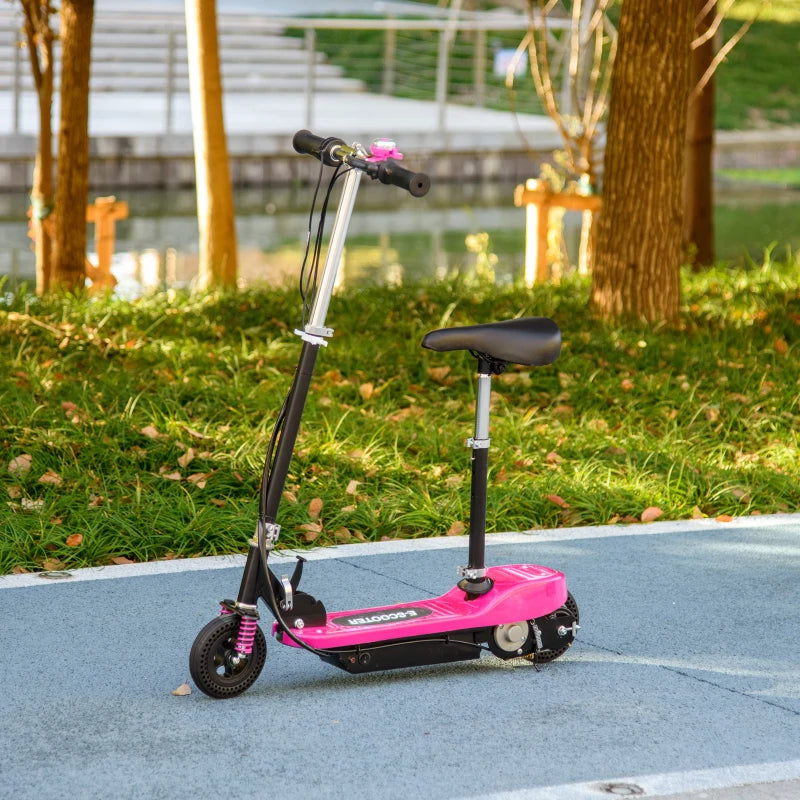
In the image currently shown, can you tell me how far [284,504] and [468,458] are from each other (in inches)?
40.3

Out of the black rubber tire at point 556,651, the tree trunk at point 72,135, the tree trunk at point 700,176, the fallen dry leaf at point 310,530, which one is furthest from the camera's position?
the tree trunk at point 700,176

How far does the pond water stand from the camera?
12.9 meters

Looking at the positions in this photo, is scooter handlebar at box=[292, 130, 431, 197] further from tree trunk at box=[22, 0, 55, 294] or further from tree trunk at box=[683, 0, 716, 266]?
tree trunk at box=[683, 0, 716, 266]

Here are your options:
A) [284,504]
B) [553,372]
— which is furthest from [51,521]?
[553,372]

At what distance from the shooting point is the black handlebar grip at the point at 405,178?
10.8 feet

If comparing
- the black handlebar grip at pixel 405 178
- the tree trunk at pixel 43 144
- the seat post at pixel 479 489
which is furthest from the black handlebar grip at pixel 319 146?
the tree trunk at pixel 43 144

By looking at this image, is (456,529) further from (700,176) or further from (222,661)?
(700,176)

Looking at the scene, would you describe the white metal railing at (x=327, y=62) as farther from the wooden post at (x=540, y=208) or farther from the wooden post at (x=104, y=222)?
the wooden post at (x=104, y=222)

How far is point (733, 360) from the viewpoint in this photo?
25.3ft

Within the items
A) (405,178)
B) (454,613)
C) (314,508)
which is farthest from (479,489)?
(314,508)

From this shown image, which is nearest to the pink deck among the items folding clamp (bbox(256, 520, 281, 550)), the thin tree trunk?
folding clamp (bbox(256, 520, 281, 550))

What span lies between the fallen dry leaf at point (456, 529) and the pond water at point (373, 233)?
4.63m

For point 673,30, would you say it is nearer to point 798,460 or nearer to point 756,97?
point 798,460

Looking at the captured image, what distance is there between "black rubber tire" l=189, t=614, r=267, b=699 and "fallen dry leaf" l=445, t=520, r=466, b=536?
67.6 inches
